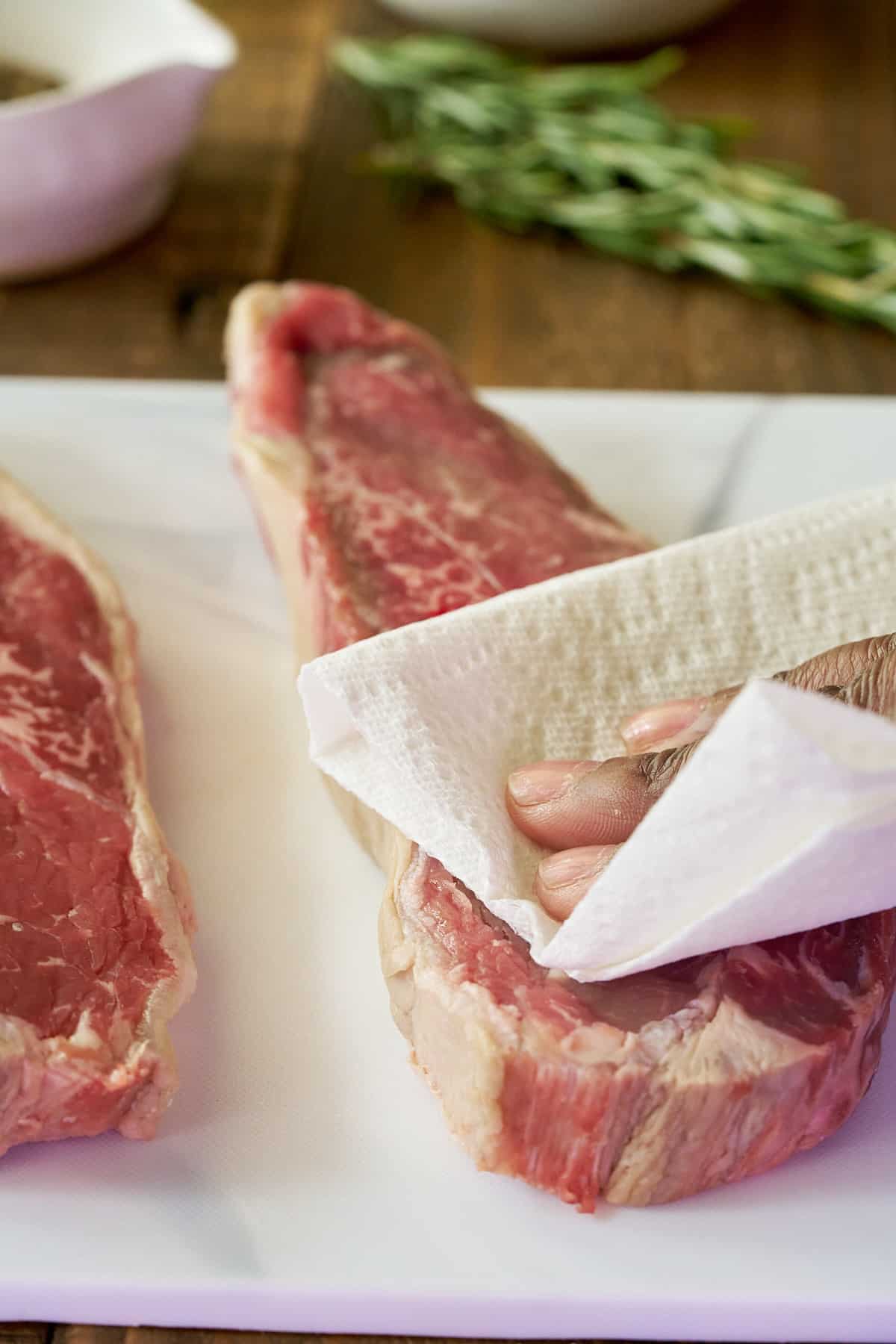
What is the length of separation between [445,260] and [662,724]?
1.59m

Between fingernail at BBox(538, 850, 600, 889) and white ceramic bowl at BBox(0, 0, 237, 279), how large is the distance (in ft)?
A: 4.96

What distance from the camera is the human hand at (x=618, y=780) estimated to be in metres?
1.35

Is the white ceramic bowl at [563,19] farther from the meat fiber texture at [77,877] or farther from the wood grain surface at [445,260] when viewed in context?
the meat fiber texture at [77,877]

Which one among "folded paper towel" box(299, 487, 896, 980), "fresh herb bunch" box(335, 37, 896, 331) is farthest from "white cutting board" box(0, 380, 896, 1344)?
"fresh herb bunch" box(335, 37, 896, 331)

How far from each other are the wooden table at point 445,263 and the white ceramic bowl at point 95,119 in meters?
0.10

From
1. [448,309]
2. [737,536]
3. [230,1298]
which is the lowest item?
[230,1298]

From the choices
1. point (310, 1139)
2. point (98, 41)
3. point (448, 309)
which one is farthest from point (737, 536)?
point (98, 41)

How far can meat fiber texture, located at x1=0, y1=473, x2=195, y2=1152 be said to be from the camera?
4.29 feet

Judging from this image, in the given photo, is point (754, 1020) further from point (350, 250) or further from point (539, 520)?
point (350, 250)

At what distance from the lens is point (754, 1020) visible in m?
Answer: 1.31

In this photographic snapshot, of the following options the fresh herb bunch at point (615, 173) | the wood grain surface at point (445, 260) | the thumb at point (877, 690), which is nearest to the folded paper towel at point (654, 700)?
the thumb at point (877, 690)

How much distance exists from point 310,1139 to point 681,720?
528 mm

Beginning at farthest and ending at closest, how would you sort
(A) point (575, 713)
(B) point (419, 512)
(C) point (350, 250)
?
(C) point (350, 250), (B) point (419, 512), (A) point (575, 713)

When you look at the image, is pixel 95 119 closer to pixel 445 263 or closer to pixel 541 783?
pixel 445 263
